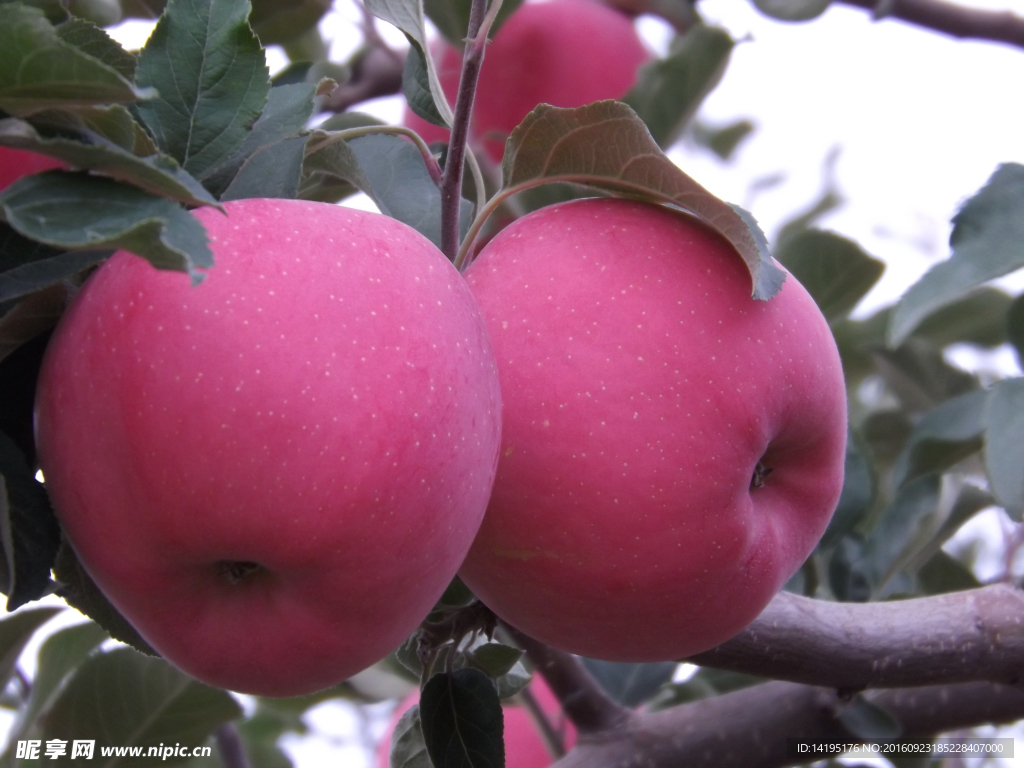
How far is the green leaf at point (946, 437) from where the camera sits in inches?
50.2

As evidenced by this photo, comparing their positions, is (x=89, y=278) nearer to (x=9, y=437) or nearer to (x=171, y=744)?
(x=9, y=437)

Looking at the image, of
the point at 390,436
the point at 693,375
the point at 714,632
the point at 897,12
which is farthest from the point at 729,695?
the point at 897,12

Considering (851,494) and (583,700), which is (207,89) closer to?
(583,700)

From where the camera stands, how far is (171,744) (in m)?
1.11

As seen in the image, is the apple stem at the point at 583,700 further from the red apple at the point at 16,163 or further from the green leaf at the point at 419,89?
the red apple at the point at 16,163

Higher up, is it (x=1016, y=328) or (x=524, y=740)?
(x=1016, y=328)

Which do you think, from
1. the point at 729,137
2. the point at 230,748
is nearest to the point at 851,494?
the point at 230,748

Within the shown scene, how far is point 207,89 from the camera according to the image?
25.7 inches

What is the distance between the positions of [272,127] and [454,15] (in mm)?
808

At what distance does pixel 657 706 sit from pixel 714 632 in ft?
2.72

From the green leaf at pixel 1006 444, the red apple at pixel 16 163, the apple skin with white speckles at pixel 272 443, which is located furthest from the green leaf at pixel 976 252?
the red apple at pixel 16 163

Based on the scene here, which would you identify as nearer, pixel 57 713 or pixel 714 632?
pixel 714 632

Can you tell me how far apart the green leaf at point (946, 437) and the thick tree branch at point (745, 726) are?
33cm

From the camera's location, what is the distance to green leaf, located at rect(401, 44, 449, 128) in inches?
34.3
